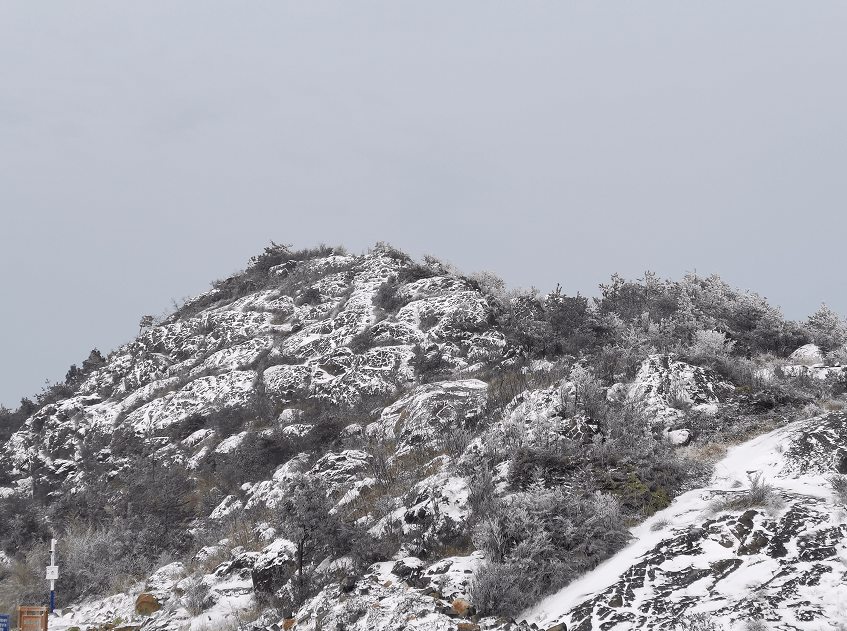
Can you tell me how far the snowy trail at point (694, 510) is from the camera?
7426mm

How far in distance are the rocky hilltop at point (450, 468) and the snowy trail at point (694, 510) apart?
0.06 meters

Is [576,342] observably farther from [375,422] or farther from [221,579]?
[221,579]

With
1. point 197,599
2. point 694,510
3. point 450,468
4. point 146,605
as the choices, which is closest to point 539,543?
point 694,510

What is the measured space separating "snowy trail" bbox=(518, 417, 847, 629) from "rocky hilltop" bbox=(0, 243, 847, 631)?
2.2 inches

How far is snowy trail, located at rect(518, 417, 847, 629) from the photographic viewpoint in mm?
7426

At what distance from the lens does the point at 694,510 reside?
8.74 m

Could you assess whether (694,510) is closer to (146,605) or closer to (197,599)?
(197,599)

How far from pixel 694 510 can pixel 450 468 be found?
16.2ft

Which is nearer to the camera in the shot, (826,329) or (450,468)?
(450,468)

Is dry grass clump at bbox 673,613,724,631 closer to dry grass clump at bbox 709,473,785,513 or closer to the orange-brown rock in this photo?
dry grass clump at bbox 709,473,785,513

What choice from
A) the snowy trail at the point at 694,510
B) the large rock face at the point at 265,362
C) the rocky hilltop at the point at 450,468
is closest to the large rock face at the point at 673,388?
the rocky hilltop at the point at 450,468

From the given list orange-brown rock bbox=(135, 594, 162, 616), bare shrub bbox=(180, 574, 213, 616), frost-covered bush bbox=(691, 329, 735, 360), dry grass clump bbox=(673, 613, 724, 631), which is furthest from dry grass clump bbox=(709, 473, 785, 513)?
orange-brown rock bbox=(135, 594, 162, 616)

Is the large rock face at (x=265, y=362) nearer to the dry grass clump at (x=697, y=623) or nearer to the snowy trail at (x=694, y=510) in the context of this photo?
the snowy trail at (x=694, y=510)

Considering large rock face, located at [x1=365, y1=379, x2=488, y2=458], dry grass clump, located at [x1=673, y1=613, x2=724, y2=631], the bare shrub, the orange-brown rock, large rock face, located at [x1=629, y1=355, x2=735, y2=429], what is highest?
dry grass clump, located at [x1=673, y1=613, x2=724, y2=631]
